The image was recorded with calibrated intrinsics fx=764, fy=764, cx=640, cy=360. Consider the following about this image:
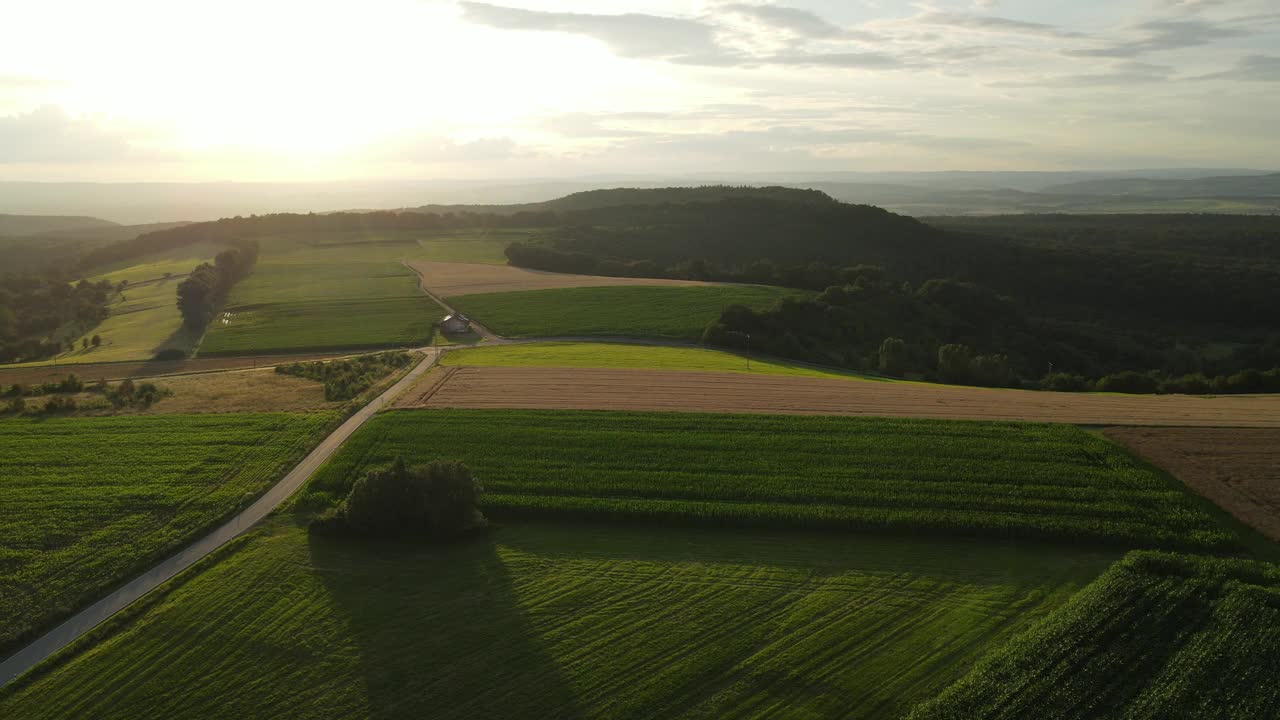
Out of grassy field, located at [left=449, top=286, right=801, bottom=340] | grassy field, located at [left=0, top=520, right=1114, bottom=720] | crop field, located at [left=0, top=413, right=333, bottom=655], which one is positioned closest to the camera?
grassy field, located at [left=0, top=520, right=1114, bottom=720]

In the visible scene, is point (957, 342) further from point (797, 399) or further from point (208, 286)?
point (208, 286)

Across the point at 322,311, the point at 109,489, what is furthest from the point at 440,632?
the point at 322,311

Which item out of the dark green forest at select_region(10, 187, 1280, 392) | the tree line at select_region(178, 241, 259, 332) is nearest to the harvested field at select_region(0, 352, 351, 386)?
the tree line at select_region(178, 241, 259, 332)

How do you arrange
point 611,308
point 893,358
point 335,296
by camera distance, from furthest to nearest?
point 335,296, point 611,308, point 893,358

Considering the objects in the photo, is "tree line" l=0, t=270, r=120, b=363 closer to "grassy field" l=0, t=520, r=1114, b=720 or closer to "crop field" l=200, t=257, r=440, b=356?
"crop field" l=200, t=257, r=440, b=356

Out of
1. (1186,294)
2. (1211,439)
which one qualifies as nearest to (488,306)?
(1211,439)

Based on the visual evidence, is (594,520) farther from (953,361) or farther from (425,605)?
(953,361)

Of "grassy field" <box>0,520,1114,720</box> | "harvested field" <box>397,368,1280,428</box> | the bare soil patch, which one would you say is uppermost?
the bare soil patch
